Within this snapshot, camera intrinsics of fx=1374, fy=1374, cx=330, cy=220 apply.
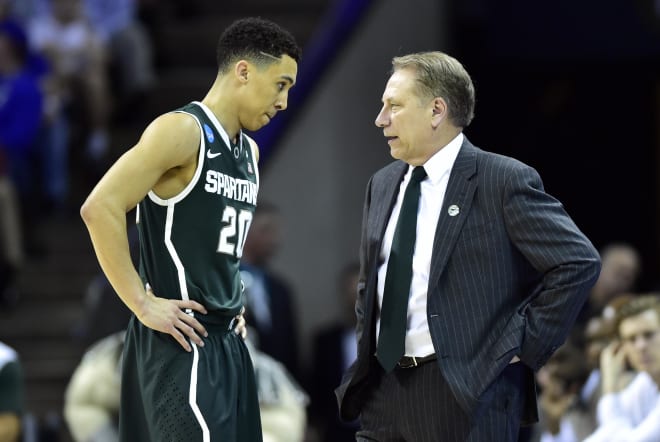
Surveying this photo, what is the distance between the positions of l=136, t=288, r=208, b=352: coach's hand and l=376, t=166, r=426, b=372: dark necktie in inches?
25.5

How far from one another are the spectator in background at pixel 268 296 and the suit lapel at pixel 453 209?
13.7 feet

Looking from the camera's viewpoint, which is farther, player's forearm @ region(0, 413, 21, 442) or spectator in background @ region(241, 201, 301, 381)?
spectator in background @ region(241, 201, 301, 381)

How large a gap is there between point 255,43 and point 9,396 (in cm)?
189

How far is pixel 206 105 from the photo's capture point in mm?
4754

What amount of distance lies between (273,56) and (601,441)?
266 cm

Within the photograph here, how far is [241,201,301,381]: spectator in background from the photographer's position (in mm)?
8953

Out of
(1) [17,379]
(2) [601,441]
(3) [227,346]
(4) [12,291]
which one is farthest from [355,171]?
(3) [227,346]

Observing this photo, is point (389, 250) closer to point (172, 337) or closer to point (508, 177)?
point (508, 177)

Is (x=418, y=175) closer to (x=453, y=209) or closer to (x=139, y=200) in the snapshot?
(x=453, y=209)

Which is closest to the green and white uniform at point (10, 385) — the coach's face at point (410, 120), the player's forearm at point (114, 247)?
the player's forearm at point (114, 247)

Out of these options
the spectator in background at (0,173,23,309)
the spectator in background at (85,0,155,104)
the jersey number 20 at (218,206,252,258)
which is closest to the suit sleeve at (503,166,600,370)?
the jersey number 20 at (218,206,252,258)

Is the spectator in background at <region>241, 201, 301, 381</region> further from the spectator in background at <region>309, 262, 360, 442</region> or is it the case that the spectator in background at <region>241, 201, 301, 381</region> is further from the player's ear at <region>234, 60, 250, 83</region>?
the player's ear at <region>234, 60, 250, 83</region>

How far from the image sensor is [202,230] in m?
4.62

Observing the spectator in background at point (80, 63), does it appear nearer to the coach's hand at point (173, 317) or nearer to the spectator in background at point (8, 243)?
the spectator in background at point (8, 243)
